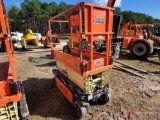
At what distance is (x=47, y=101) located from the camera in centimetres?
401

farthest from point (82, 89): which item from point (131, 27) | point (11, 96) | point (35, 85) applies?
point (131, 27)

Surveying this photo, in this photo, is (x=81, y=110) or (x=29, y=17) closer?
(x=81, y=110)

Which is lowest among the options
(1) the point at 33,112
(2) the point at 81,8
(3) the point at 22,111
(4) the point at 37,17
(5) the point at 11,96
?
(1) the point at 33,112

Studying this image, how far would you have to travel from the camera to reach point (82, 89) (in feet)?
10.3

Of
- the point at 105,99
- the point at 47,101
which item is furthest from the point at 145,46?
the point at 47,101

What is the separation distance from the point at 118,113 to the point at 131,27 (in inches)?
314

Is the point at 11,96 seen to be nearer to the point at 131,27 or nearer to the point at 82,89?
the point at 82,89

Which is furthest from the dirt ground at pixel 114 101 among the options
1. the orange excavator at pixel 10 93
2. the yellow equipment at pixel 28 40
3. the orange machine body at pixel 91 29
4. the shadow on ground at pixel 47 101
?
the yellow equipment at pixel 28 40

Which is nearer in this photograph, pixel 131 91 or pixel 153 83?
pixel 131 91

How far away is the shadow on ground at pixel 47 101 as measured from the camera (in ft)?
11.4

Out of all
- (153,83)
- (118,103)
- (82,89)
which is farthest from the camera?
(153,83)

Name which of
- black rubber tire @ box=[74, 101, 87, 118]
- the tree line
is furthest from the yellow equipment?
→ the tree line

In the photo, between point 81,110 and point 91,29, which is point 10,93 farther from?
point 91,29

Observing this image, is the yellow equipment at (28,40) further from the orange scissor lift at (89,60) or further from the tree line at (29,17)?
the tree line at (29,17)
